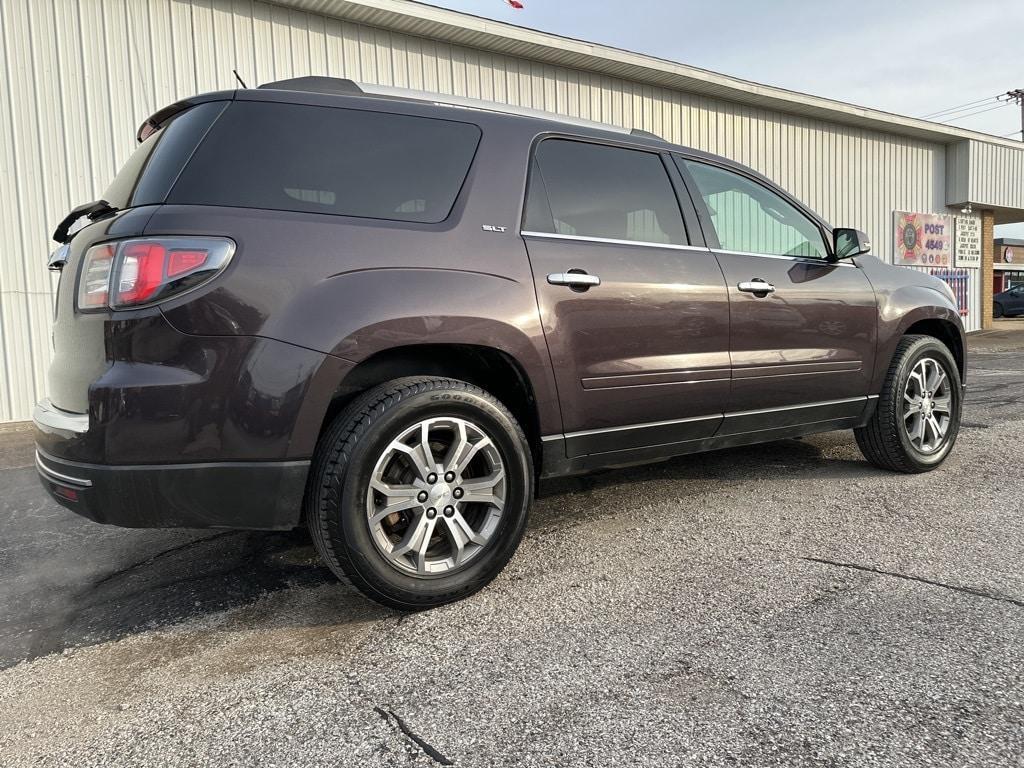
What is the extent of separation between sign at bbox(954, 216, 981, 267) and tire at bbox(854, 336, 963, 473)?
14.3 m

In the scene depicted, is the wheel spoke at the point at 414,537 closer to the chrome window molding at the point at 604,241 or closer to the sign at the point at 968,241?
the chrome window molding at the point at 604,241

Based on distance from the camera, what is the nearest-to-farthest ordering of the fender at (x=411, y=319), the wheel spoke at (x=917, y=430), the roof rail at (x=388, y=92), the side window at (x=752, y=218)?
the fender at (x=411, y=319) < the roof rail at (x=388, y=92) < the side window at (x=752, y=218) < the wheel spoke at (x=917, y=430)

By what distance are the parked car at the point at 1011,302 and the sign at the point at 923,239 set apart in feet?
55.4

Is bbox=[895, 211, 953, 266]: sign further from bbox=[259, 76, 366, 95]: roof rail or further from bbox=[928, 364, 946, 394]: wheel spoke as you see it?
bbox=[259, 76, 366, 95]: roof rail

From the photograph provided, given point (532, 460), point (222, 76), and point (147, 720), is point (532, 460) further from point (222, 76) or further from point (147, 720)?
point (222, 76)

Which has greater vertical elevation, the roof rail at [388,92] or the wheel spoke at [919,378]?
the roof rail at [388,92]

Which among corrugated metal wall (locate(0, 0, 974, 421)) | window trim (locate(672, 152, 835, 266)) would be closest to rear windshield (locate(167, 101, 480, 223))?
window trim (locate(672, 152, 835, 266))

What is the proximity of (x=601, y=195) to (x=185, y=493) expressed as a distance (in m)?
2.01

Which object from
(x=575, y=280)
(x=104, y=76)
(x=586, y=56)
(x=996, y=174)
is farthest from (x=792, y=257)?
(x=996, y=174)

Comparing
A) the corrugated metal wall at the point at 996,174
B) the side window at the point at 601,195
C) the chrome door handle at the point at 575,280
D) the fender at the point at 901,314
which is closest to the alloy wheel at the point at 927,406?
the fender at the point at 901,314

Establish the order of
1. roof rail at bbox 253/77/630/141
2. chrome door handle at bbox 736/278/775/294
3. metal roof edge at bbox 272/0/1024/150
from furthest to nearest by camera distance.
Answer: metal roof edge at bbox 272/0/1024/150 < chrome door handle at bbox 736/278/775/294 < roof rail at bbox 253/77/630/141

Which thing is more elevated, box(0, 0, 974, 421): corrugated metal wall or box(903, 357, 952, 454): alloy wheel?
box(0, 0, 974, 421): corrugated metal wall

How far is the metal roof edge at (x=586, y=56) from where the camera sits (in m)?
8.09

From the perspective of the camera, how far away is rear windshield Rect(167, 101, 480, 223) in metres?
2.18
